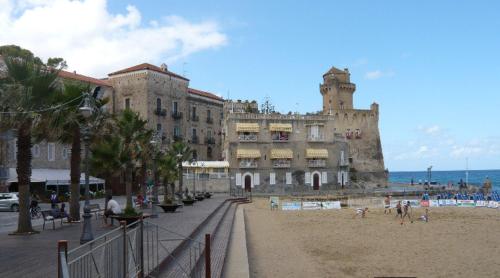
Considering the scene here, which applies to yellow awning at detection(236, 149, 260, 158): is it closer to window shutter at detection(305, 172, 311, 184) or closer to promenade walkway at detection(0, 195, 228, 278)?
window shutter at detection(305, 172, 311, 184)

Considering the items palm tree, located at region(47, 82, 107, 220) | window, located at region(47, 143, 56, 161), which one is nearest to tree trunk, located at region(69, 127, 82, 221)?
palm tree, located at region(47, 82, 107, 220)

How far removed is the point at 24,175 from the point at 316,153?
A: 155 feet

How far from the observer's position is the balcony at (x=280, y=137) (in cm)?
5997

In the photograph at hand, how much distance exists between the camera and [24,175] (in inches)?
608

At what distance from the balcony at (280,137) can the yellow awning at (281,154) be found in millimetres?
1303

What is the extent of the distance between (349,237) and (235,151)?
37.2 metres

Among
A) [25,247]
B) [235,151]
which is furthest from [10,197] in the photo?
[235,151]

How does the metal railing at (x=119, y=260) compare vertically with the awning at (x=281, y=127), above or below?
below

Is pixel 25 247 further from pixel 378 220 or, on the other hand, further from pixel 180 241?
pixel 378 220

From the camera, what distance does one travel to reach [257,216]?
33.3 meters

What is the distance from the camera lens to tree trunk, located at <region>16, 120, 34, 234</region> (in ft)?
49.5

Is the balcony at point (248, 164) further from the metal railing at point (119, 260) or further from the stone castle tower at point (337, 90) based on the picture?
the metal railing at point (119, 260)

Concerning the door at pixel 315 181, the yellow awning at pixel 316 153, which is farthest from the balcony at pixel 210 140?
the door at pixel 315 181

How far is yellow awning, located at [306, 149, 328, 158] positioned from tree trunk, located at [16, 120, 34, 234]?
153 ft
